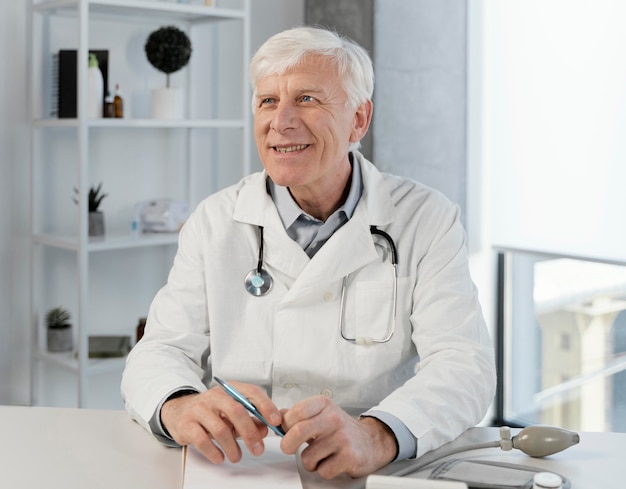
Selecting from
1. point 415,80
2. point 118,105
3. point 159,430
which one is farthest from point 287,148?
point 415,80

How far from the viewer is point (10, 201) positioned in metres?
3.18

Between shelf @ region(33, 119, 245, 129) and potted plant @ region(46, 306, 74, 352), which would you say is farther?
potted plant @ region(46, 306, 74, 352)

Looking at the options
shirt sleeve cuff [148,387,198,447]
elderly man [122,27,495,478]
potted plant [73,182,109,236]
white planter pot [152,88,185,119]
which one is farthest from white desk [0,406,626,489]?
white planter pot [152,88,185,119]

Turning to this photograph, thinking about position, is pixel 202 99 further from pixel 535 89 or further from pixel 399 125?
pixel 535 89

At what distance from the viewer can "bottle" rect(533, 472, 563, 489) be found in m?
1.20

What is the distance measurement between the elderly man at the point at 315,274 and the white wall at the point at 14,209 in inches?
58.5

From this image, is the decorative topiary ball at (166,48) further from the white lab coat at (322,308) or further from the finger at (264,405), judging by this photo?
the finger at (264,405)

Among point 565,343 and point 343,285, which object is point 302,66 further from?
point 565,343

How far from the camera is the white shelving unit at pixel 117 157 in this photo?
306cm

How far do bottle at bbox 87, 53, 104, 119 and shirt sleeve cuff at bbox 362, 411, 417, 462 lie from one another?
75.6 inches

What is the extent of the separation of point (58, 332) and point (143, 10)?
3.79 feet

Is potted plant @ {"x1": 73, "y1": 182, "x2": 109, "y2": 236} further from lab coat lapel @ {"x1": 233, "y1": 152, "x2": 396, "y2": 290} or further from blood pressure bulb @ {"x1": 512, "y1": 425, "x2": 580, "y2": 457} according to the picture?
blood pressure bulb @ {"x1": 512, "y1": 425, "x2": 580, "y2": 457}

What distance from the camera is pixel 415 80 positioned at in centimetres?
352

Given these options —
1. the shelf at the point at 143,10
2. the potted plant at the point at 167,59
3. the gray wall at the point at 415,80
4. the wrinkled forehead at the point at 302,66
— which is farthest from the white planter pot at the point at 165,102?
the wrinkled forehead at the point at 302,66
